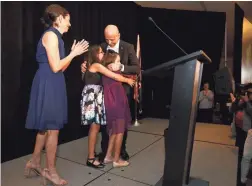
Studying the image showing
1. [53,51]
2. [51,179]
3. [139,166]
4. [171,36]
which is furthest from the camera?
[171,36]

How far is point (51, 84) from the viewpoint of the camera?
159cm

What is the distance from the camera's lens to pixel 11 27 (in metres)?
2.19

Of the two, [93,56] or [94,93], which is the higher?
[93,56]

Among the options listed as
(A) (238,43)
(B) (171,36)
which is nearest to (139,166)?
(A) (238,43)

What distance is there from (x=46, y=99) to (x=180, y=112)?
2.98 ft

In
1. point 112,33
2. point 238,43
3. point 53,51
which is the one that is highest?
point 238,43

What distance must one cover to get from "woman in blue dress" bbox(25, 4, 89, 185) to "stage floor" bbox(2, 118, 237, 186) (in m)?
0.28

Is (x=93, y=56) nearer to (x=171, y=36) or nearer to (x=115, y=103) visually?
(x=115, y=103)

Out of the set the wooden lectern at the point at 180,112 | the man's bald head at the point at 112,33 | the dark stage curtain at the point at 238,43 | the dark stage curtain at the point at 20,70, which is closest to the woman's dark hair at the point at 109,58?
the man's bald head at the point at 112,33

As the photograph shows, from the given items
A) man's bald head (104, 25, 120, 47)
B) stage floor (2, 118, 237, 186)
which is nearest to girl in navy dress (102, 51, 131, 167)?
man's bald head (104, 25, 120, 47)

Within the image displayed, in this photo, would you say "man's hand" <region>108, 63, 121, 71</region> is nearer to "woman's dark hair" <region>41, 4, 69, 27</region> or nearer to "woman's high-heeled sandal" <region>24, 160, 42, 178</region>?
"woman's dark hair" <region>41, 4, 69, 27</region>

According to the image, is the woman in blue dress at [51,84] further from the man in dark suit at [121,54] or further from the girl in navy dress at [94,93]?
the man in dark suit at [121,54]

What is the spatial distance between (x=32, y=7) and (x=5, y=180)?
171 centimetres

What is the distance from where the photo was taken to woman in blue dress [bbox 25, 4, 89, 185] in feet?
5.09
